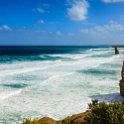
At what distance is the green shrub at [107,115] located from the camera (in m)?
8.31

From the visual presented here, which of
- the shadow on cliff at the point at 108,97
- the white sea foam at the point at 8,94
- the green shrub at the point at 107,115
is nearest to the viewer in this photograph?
the green shrub at the point at 107,115

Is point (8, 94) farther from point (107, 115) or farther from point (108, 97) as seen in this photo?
point (107, 115)

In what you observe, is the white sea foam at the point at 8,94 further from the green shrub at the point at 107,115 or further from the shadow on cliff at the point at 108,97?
the green shrub at the point at 107,115

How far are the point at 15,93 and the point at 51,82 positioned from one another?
584 centimetres

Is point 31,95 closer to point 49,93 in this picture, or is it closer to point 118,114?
point 49,93

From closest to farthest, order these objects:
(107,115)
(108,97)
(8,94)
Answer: (107,115), (108,97), (8,94)

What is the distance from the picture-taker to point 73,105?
1703cm

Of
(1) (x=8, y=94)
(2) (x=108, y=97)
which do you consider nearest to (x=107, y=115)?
(2) (x=108, y=97)

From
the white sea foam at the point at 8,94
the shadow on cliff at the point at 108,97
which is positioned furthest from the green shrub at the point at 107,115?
the white sea foam at the point at 8,94

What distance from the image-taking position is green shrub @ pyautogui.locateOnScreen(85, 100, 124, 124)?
8306mm

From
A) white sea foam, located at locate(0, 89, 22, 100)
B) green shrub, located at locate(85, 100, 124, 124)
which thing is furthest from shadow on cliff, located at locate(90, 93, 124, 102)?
green shrub, located at locate(85, 100, 124, 124)

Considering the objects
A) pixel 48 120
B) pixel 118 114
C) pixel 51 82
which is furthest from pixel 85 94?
pixel 118 114

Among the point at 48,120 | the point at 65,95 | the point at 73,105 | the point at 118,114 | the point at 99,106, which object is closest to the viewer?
the point at 118,114

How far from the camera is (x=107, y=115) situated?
8.48 meters
